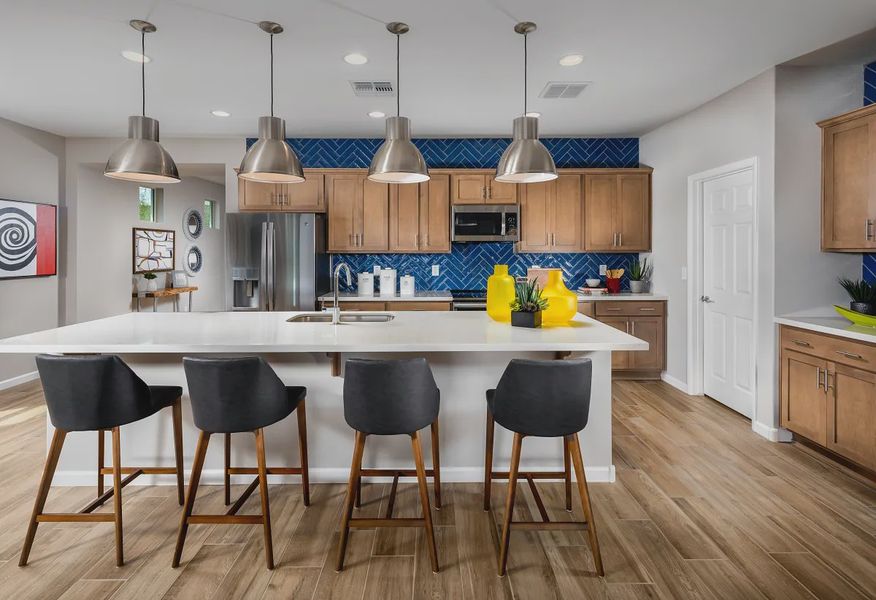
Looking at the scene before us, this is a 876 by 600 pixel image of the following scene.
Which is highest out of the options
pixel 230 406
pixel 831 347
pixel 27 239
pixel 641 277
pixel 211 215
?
pixel 211 215

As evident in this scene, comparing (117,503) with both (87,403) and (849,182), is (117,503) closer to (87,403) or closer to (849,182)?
(87,403)

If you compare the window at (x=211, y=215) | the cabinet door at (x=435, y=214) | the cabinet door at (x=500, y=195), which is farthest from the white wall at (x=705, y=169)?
the window at (x=211, y=215)

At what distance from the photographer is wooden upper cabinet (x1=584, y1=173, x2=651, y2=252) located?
5527mm

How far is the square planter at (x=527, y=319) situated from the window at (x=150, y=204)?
6.22m

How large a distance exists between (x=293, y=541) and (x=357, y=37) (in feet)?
Result: 9.27

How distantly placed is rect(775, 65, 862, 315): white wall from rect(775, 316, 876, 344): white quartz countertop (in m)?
0.15

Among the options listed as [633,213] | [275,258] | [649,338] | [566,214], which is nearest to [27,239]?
[275,258]

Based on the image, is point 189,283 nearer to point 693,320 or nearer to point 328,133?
point 328,133

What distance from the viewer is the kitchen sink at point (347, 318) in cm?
315

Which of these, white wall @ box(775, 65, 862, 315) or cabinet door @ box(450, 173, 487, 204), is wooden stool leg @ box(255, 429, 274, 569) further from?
cabinet door @ box(450, 173, 487, 204)

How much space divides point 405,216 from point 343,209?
0.66 meters

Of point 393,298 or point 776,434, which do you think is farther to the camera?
point 393,298

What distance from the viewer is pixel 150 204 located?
741 centimetres

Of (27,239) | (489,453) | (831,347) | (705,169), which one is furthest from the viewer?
(27,239)
